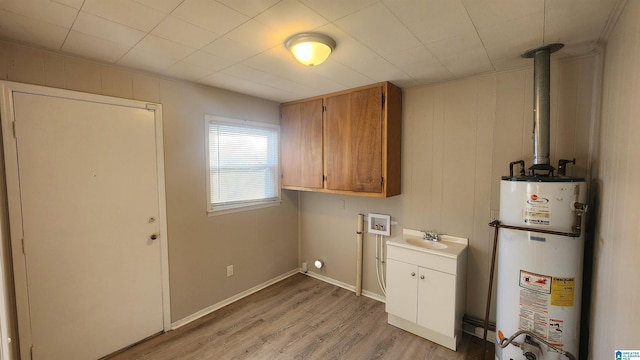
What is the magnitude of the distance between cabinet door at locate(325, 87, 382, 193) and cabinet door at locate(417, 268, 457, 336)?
3.00ft

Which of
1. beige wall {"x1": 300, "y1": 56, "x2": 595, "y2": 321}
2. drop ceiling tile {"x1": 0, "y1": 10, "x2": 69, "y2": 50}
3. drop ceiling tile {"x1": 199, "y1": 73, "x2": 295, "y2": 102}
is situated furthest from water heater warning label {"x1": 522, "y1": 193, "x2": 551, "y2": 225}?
drop ceiling tile {"x1": 0, "y1": 10, "x2": 69, "y2": 50}

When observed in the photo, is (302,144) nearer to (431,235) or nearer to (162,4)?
(431,235)

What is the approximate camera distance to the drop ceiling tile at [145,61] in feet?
6.37

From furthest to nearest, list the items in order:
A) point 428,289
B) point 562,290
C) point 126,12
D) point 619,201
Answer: point 428,289
point 562,290
point 126,12
point 619,201

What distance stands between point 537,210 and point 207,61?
260 cm

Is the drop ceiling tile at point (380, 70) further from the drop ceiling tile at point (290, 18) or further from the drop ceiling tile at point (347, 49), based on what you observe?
the drop ceiling tile at point (290, 18)

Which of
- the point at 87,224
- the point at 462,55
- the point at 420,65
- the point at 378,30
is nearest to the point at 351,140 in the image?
the point at 420,65

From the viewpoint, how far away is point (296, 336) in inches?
97.3

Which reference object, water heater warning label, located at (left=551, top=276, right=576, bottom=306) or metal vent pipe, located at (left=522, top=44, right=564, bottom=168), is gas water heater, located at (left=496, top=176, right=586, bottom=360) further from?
metal vent pipe, located at (left=522, top=44, right=564, bottom=168)

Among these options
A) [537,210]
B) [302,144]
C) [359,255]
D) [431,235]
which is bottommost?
[359,255]

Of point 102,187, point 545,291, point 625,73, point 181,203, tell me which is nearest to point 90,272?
point 102,187

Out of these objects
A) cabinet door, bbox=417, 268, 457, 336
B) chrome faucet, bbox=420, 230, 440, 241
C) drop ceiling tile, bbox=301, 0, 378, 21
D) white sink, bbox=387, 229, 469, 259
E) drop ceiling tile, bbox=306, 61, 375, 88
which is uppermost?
drop ceiling tile, bbox=306, 61, 375, 88

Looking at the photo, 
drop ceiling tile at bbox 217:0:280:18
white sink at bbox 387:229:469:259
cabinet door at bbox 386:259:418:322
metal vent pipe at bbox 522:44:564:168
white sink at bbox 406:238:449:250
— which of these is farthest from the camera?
white sink at bbox 406:238:449:250

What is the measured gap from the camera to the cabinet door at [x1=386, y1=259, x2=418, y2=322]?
245 centimetres
